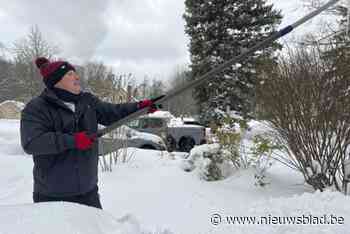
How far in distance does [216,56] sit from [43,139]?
14955 millimetres

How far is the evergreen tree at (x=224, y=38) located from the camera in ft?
51.6

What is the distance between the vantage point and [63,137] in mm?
1800

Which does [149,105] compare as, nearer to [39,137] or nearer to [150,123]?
[39,137]

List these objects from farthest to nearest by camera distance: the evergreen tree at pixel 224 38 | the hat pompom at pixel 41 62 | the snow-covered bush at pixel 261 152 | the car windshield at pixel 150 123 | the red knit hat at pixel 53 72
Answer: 1. the evergreen tree at pixel 224 38
2. the car windshield at pixel 150 123
3. the snow-covered bush at pixel 261 152
4. the hat pompom at pixel 41 62
5. the red knit hat at pixel 53 72

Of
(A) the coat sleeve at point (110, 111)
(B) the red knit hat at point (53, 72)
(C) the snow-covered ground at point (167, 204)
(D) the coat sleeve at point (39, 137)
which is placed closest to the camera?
(C) the snow-covered ground at point (167, 204)

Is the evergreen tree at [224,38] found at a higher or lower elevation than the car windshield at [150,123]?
higher

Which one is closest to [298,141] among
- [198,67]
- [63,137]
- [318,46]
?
[318,46]

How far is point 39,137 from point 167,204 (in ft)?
7.92

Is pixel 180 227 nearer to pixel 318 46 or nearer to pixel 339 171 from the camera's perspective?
pixel 339 171

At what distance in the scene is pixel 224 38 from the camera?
15.9m

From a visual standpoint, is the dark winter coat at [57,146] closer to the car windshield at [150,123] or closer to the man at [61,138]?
the man at [61,138]

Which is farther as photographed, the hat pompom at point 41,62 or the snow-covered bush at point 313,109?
the snow-covered bush at point 313,109

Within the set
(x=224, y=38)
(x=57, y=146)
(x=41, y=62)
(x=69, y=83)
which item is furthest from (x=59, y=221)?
(x=224, y=38)

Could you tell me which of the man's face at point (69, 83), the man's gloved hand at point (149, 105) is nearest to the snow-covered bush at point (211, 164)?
the man's gloved hand at point (149, 105)
